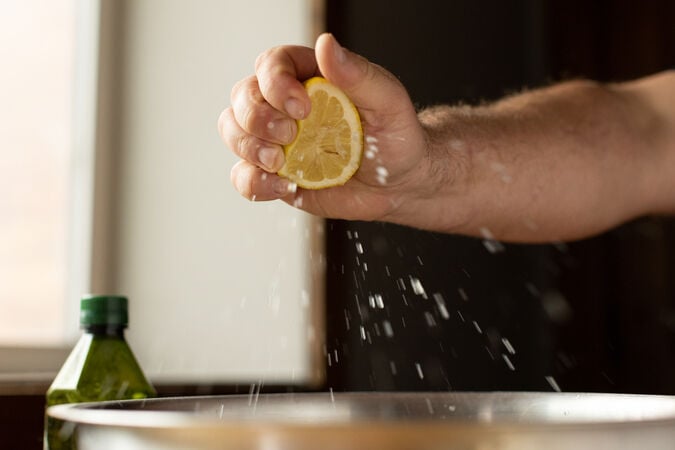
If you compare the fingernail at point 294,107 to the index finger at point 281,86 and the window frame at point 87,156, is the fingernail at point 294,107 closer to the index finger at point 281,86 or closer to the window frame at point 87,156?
the index finger at point 281,86

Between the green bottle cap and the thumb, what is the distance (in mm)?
281

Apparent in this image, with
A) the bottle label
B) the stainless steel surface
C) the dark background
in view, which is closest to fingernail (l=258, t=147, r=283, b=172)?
the bottle label

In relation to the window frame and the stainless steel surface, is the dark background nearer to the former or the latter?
the window frame

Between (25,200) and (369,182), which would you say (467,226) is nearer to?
(369,182)

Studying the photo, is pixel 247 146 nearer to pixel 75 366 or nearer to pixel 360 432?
pixel 75 366

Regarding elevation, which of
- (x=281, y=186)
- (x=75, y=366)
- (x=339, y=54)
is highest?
(x=339, y=54)

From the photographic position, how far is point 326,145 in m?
0.78

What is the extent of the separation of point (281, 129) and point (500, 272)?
147cm

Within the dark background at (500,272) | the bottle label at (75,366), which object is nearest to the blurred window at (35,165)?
the dark background at (500,272)

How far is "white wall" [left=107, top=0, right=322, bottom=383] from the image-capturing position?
1592 mm

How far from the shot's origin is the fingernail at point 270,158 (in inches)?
30.4

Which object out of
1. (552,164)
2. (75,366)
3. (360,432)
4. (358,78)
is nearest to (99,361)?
(75,366)

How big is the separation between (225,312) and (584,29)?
1.34m

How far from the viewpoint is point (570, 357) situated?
7.37ft
